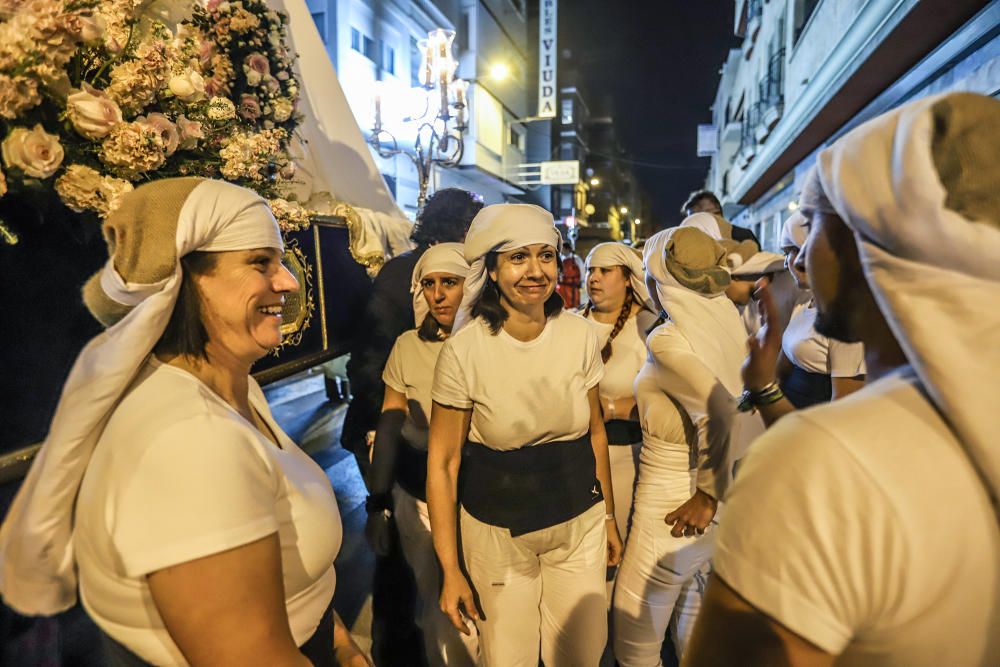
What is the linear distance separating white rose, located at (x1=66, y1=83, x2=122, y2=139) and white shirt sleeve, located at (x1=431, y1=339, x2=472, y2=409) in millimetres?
1419

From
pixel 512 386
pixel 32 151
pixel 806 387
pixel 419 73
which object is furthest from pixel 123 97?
pixel 419 73

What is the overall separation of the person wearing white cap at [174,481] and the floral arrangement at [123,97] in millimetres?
A: 709

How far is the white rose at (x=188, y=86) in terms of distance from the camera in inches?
77.2

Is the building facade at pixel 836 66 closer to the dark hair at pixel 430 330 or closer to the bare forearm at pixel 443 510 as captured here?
the dark hair at pixel 430 330

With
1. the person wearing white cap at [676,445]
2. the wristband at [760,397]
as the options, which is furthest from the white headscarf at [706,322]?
the wristband at [760,397]

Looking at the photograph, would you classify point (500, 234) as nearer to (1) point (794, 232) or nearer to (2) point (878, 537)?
(2) point (878, 537)

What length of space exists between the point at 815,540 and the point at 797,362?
9.90 ft

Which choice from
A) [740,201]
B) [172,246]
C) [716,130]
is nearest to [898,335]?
[172,246]

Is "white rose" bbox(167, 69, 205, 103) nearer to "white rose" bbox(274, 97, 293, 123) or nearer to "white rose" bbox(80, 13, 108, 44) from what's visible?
"white rose" bbox(80, 13, 108, 44)

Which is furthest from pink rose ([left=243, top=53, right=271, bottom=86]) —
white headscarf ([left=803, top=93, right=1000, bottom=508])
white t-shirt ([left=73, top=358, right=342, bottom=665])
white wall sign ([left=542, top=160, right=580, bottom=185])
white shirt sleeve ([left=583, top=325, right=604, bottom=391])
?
white wall sign ([left=542, top=160, right=580, bottom=185])

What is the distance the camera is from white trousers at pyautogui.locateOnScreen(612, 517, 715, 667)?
240cm

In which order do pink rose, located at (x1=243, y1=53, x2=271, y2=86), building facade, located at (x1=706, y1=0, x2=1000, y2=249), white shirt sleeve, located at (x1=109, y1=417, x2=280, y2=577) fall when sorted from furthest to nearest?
building facade, located at (x1=706, y1=0, x2=1000, y2=249) → pink rose, located at (x1=243, y1=53, x2=271, y2=86) → white shirt sleeve, located at (x1=109, y1=417, x2=280, y2=577)

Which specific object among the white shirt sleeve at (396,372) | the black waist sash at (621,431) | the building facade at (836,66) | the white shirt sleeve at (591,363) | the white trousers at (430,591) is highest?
the building facade at (836,66)

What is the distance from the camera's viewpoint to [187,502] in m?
0.97
